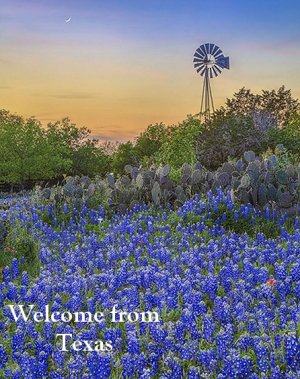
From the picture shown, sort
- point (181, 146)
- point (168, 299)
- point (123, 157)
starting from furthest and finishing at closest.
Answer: point (123, 157) < point (181, 146) < point (168, 299)

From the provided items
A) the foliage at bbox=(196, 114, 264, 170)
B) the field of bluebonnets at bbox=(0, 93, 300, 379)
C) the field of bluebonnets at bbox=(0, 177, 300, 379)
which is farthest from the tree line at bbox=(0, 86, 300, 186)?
the field of bluebonnets at bbox=(0, 177, 300, 379)

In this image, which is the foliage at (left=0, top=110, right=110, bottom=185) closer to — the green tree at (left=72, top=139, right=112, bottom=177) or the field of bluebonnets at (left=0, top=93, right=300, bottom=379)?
the green tree at (left=72, top=139, right=112, bottom=177)

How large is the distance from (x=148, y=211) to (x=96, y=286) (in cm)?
573

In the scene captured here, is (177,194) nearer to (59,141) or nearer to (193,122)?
(193,122)

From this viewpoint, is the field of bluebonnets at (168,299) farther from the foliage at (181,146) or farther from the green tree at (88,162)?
the green tree at (88,162)

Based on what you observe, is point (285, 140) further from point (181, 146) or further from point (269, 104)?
point (269, 104)

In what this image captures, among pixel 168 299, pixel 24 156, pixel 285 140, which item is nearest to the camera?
pixel 168 299

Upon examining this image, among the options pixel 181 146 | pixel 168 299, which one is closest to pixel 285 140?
pixel 181 146

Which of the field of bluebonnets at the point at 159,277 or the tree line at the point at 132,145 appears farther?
the tree line at the point at 132,145

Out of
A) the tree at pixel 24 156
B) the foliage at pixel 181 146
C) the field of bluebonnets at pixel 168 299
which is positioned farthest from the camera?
the tree at pixel 24 156

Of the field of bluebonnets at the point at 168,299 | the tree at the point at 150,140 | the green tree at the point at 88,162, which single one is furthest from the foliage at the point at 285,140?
the field of bluebonnets at the point at 168,299

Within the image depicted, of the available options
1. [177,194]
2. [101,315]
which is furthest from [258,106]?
[101,315]

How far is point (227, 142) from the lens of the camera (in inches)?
1353

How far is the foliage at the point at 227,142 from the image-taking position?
112 feet
